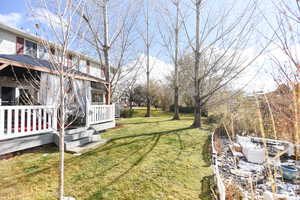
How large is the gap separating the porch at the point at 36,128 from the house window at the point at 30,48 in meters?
8.05

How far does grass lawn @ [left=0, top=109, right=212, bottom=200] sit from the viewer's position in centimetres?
289

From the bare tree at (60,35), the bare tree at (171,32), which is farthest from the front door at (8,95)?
the bare tree at (171,32)

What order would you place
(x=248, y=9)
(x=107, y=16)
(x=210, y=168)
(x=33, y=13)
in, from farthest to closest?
(x=107, y=16) < (x=248, y=9) < (x=210, y=168) < (x=33, y=13)

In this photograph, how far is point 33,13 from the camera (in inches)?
110

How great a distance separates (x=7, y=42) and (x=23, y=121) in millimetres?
9659

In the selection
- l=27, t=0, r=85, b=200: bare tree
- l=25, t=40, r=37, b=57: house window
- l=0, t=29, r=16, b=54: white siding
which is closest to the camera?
l=27, t=0, r=85, b=200: bare tree

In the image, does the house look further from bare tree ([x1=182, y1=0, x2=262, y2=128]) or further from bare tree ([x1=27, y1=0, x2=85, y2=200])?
bare tree ([x1=182, y1=0, x2=262, y2=128])

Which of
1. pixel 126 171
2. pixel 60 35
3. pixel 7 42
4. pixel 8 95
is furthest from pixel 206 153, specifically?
pixel 7 42

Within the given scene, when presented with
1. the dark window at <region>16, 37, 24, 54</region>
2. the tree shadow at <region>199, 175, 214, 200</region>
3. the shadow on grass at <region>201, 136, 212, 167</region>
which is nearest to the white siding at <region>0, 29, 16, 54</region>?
the dark window at <region>16, 37, 24, 54</region>

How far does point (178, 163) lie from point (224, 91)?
685 cm

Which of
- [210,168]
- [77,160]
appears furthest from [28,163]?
[210,168]

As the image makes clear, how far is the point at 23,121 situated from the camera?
14.0ft

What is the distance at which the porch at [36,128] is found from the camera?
396 centimetres

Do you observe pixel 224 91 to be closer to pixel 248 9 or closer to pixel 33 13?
pixel 248 9
